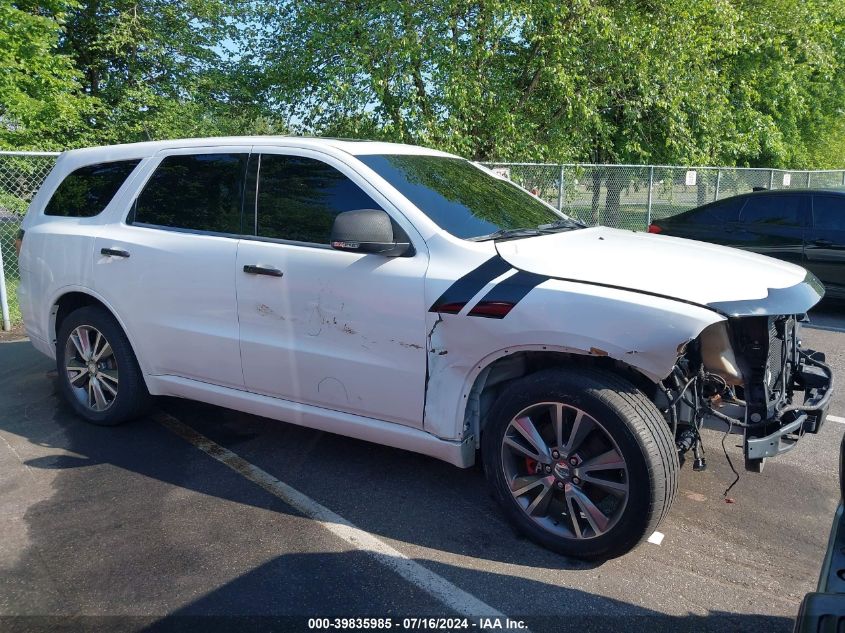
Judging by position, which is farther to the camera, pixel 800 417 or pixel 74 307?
pixel 74 307

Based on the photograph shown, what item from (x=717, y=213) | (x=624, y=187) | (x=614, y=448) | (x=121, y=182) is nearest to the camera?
(x=614, y=448)

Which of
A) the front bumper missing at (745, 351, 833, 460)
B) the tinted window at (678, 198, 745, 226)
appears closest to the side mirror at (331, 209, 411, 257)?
the front bumper missing at (745, 351, 833, 460)

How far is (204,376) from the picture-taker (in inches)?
167

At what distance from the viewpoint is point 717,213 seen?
9656 millimetres

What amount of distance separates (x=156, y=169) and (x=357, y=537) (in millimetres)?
2757

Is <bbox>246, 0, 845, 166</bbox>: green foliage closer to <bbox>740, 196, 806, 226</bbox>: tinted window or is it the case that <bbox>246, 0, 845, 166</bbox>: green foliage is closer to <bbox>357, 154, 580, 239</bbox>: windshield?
<bbox>740, 196, 806, 226</bbox>: tinted window

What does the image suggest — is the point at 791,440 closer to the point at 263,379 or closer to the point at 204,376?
the point at 263,379

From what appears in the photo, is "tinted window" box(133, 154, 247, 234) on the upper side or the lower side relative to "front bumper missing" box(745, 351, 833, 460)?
upper

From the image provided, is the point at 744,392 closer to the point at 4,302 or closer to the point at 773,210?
the point at 773,210

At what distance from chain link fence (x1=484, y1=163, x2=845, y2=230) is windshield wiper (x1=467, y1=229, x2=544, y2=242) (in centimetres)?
768

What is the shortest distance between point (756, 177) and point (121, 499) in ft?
56.5

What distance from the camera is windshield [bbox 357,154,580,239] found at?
3652mm

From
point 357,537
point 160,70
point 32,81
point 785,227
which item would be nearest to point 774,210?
point 785,227

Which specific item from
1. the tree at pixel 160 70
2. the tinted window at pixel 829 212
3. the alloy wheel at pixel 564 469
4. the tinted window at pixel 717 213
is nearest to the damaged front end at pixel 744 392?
the alloy wheel at pixel 564 469
